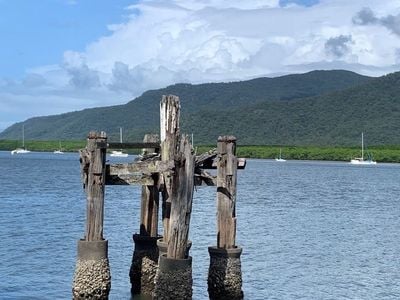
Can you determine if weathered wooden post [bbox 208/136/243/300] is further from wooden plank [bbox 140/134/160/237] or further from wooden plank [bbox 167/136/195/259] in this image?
wooden plank [bbox 167/136/195/259]

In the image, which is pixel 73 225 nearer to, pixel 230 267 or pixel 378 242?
pixel 378 242

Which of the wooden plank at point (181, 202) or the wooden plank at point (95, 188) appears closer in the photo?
the wooden plank at point (181, 202)

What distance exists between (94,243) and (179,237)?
7.06 ft

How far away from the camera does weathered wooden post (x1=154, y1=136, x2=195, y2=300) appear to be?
55.9 feet

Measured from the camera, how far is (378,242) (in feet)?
112

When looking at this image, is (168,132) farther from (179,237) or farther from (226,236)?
(226,236)

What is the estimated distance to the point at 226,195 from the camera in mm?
19344

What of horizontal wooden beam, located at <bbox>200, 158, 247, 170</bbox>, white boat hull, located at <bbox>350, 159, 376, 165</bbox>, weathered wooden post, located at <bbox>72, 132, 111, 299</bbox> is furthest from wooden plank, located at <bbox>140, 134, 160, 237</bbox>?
white boat hull, located at <bbox>350, 159, 376, 165</bbox>

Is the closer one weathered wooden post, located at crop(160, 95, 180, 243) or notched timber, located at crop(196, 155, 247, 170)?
weathered wooden post, located at crop(160, 95, 180, 243)

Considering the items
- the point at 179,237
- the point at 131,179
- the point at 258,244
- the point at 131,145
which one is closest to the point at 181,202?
the point at 179,237

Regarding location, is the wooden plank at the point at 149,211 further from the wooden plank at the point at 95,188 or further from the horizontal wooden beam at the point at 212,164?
the wooden plank at the point at 95,188

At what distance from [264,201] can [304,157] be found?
117219 millimetres

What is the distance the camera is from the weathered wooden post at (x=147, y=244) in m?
20.6

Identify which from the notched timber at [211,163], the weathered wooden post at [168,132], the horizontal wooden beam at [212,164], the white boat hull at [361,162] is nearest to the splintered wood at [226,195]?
the notched timber at [211,163]
